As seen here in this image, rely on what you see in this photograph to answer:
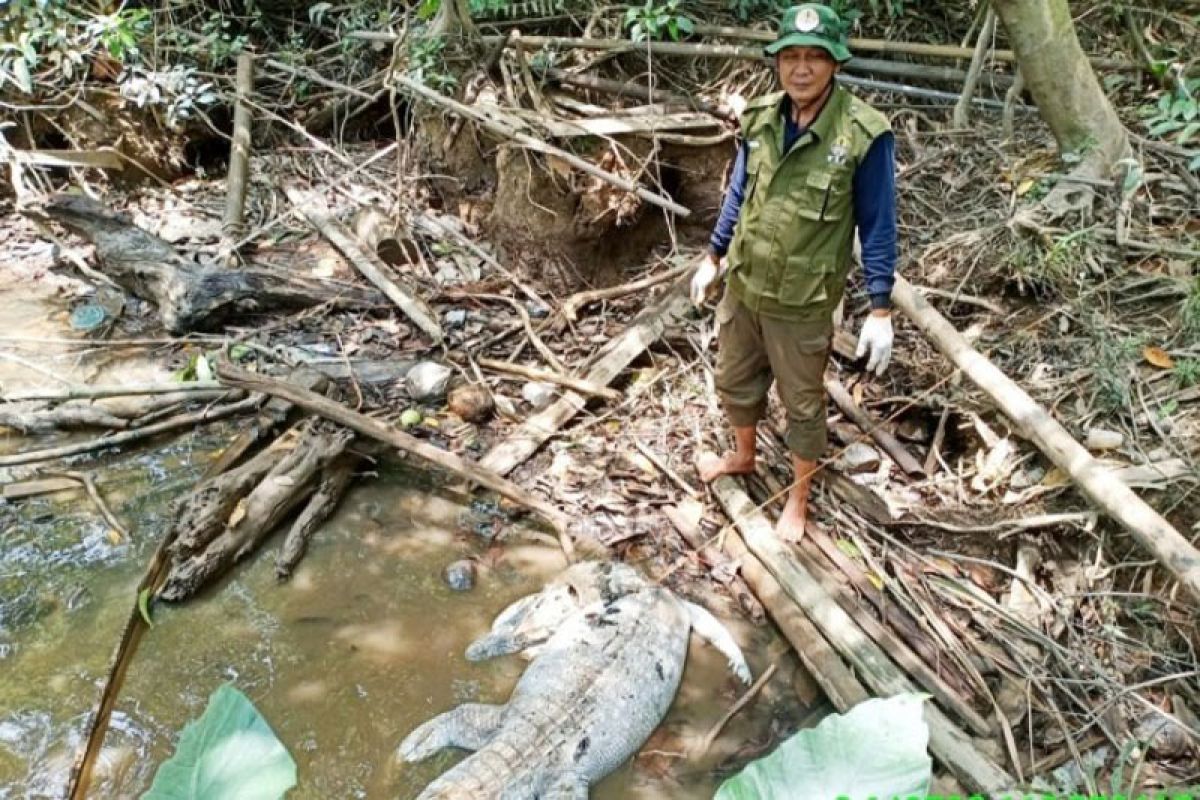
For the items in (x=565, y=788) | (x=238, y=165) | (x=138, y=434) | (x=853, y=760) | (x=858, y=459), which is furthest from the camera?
(x=238, y=165)

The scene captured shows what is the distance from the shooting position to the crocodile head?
367 centimetres

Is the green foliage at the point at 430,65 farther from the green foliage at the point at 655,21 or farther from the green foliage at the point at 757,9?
the green foliage at the point at 757,9

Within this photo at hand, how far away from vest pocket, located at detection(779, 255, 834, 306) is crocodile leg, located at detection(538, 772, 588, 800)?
210cm

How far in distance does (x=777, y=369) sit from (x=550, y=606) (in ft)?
4.97

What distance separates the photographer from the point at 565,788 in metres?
3.03

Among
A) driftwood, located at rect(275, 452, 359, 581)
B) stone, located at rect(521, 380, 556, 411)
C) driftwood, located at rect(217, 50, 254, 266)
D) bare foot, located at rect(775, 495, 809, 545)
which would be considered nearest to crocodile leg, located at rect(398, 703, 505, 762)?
driftwood, located at rect(275, 452, 359, 581)

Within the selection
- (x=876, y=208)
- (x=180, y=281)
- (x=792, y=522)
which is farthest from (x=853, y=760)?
(x=180, y=281)

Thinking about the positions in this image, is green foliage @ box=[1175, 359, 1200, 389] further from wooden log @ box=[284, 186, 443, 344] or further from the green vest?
wooden log @ box=[284, 186, 443, 344]

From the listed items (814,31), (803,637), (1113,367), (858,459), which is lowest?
(803,637)

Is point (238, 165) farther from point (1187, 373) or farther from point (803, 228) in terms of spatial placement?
point (1187, 373)

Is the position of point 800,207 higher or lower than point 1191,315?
higher

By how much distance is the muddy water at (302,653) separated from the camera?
3174 mm

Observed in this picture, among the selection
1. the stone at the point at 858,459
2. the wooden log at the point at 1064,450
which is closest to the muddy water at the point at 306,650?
the stone at the point at 858,459

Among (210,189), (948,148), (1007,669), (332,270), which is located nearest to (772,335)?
(1007,669)
